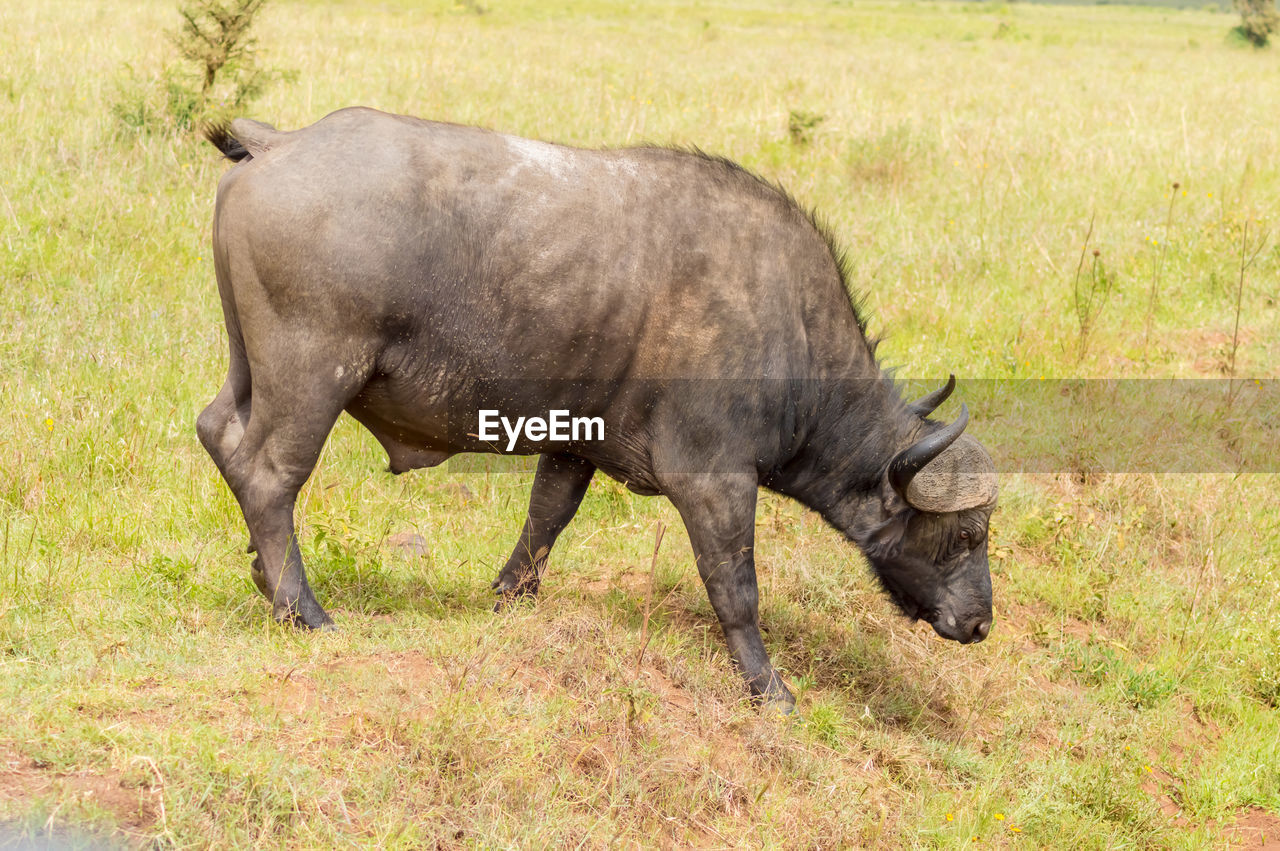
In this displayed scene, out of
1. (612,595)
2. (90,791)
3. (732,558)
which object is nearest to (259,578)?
(90,791)

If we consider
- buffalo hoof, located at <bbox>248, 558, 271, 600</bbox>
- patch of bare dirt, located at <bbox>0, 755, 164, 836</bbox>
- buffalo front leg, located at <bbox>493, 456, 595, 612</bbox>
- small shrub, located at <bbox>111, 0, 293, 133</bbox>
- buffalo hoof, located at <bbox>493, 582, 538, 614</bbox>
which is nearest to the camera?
patch of bare dirt, located at <bbox>0, 755, 164, 836</bbox>

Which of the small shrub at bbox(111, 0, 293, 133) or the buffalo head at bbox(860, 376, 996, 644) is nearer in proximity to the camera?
the buffalo head at bbox(860, 376, 996, 644)

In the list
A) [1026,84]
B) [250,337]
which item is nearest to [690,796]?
[250,337]

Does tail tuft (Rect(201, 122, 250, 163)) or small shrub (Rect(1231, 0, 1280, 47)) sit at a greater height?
tail tuft (Rect(201, 122, 250, 163))

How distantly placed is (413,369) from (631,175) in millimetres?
1142

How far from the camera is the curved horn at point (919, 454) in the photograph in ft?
14.6

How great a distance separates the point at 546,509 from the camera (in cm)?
505

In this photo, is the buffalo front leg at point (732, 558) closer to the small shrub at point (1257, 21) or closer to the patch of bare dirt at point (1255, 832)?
the patch of bare dirt at point (1255, 832)

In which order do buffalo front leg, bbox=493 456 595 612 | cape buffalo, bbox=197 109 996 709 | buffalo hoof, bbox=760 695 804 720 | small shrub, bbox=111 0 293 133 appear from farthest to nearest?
small shrub, bbox=111 0 293 133 → buffalo front leg, bbox=493 456 595 612 → buffalo hoof, bbox=760 695 804 720 → cape buffalo, bbox=197 109 996 709

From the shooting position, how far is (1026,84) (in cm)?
1861

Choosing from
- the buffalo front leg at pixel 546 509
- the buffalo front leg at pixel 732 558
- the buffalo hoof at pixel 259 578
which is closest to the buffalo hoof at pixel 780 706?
the buffalo front leg at pixel 732 558

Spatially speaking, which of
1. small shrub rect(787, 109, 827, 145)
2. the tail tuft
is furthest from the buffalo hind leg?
small shrub rect(787, 109, 827, 145)

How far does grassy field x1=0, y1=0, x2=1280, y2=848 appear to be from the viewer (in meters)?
3.60

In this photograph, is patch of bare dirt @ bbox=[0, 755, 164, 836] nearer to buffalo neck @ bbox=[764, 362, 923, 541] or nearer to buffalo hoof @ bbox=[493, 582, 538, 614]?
buffalo hoof @ bbox=[493, 582, 538, 614]
